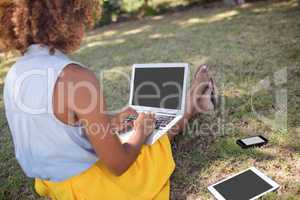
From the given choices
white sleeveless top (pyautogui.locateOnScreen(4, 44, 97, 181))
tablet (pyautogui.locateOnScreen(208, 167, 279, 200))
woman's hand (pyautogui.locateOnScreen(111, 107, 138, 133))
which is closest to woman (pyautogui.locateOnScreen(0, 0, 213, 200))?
white sleeveless top (pyautogui.locateOnScreen(4, 44, 97, 181))

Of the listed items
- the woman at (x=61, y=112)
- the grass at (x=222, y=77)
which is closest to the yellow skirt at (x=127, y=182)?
the woman at (x=61, y=112)

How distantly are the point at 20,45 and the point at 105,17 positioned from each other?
21.2 ft

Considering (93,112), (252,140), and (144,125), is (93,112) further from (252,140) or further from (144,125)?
(252,140)

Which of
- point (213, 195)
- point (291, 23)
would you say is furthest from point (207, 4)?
point (213, 195)

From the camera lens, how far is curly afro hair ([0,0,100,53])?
1425 mm

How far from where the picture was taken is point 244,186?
6.62 feet

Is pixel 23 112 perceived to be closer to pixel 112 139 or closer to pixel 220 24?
pixel 112 139

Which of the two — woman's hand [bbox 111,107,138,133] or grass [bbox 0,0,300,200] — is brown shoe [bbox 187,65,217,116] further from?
woman's hand [bbox 111,107,138,133]

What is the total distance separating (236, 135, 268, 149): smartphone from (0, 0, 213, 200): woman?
82 cm

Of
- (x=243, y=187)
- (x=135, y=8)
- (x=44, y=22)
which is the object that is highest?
(x=135, y=8)

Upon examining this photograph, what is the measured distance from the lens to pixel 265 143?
238cm

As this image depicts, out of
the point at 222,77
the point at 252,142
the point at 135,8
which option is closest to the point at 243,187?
the point at 252,142

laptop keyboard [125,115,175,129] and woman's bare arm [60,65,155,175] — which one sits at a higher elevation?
woman's bare arm [60,65,155,175]

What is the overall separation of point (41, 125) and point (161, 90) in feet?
3.65
